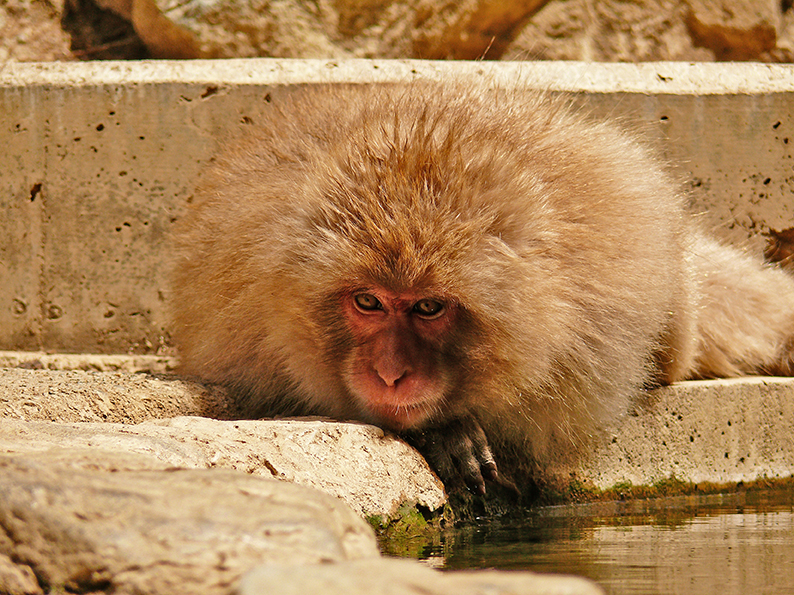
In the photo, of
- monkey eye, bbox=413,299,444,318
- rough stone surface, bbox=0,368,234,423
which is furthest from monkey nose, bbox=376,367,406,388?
rough stone surface, bbox=0,368,234,423

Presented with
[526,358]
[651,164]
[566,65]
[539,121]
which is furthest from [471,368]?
[566,65]

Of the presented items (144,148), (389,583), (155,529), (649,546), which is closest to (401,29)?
(144,148)

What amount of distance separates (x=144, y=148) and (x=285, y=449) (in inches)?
98.7

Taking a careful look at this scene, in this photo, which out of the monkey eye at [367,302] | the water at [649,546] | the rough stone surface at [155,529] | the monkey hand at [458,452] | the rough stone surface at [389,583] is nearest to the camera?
the rough stone surface at [389,583]

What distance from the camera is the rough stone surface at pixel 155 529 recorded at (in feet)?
5.15

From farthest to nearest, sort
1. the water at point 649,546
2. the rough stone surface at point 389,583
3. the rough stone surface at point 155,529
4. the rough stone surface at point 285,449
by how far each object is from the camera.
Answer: the rough stone surface at point 285,449 < the water at point 649,546 < the rough stone surface at point 155,529 < the rough stone surface at point 389,583

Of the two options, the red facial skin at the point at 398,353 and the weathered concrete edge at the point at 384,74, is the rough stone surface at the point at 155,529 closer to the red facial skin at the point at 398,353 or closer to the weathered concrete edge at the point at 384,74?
the red facial skin at the point at 398,353

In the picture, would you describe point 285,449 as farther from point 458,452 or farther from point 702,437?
point 702,437

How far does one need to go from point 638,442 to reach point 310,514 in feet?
8.04

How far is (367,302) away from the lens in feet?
10.1

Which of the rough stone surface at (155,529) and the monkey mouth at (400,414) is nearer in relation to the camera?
the rough stone surface at (155,529)

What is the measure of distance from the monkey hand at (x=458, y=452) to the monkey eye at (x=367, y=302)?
479mm

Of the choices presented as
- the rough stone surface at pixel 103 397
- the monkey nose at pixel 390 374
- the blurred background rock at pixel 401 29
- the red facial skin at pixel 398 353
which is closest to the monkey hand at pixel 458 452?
the red facial skin at pixel 398 353

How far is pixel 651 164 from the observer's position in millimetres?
3953
